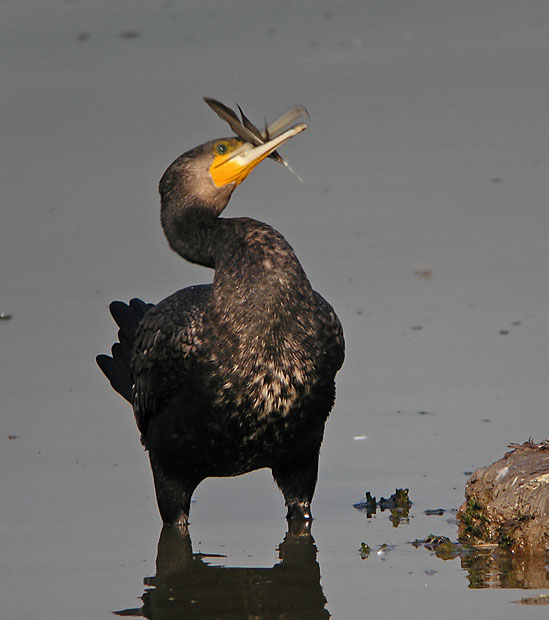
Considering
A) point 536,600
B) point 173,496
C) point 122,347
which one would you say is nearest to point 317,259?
point 122,347

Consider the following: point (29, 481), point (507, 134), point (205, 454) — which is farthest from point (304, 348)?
point (507, 134)

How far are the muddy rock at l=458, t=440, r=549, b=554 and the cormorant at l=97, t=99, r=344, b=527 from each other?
79cm

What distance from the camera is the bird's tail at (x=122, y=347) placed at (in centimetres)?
799

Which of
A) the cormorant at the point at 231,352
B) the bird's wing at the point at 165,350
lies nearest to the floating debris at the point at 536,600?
Answer: the cormorant at the point at 231,352

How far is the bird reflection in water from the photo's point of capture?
Answer: 19.1 feet

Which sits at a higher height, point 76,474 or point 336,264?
point 336,264

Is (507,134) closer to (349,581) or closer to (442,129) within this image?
(442,129)

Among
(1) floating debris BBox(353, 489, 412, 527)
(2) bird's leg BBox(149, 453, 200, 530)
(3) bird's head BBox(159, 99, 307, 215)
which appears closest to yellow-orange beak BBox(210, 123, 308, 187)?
(3) bird's head BBox(159, 99, 307, 215)

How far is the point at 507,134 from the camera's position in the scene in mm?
12336

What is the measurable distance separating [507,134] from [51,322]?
460cm

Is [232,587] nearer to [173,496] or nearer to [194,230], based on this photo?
[173,496]

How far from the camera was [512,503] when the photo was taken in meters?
6.20

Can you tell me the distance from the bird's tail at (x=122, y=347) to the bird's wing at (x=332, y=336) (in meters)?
1.51

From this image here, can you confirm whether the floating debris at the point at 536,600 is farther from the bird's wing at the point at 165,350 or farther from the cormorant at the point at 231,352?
the bird's wing at the point at 165,350
